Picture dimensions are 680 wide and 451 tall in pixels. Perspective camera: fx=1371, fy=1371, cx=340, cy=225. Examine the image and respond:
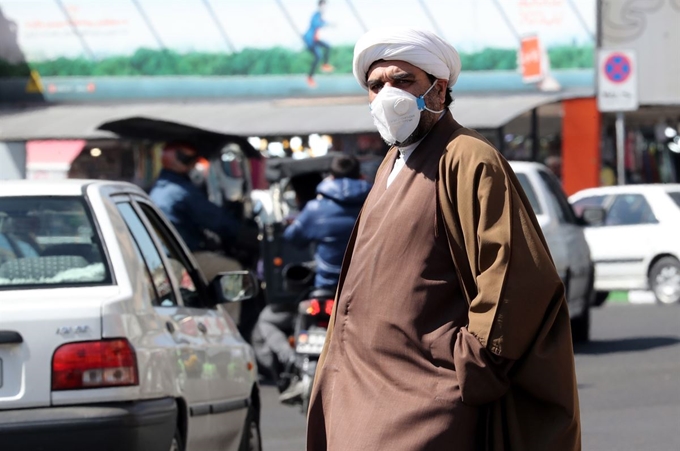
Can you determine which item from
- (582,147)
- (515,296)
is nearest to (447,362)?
(515,296)

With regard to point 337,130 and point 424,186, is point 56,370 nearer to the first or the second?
Answer: point 424,186

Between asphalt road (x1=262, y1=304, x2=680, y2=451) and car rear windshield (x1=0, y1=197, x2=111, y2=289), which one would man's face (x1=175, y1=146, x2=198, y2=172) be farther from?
car rear windshield (x1=0, y1=197, x2=111, y2=289)

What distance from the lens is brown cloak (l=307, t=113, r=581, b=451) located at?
3.09 metres

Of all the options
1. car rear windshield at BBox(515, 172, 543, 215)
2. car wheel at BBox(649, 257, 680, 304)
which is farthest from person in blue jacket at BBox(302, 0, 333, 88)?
car rear windshield at BBox(515, 172, 543, 215)

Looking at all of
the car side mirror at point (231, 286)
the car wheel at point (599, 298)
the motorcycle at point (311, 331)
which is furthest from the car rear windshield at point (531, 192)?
the car side mirror at point (231, 286)

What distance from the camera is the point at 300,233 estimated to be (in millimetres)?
9039

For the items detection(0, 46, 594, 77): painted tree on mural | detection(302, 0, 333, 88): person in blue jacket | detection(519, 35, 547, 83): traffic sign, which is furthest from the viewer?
detection(0, 46, 594, 77): painted tree on mural

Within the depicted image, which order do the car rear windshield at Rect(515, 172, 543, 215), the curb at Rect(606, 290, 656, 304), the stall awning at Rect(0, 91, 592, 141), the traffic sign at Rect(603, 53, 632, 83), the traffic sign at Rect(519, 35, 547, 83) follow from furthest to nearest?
the traffic sign at Rect(519, 35, 547, 83)
the stall awning at Rect(0, 91, 592, 141)
the traffic sign at Rect(603, 53, 632, 83)
the curb at Rect(606, 290, 656, 304)
the car rear windshield at Rect(515, 172, 543, 215)

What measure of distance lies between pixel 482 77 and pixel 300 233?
17.9m

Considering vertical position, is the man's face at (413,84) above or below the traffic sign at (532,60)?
below

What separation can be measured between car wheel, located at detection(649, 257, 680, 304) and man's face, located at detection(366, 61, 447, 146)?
1522 cm

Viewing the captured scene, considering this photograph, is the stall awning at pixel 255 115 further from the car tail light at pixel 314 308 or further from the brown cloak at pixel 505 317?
the brown cloak at pixel 505 317

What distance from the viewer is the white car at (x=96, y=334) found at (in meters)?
4.61

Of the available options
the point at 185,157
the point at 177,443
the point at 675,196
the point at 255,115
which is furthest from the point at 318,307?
the point at 255,115
